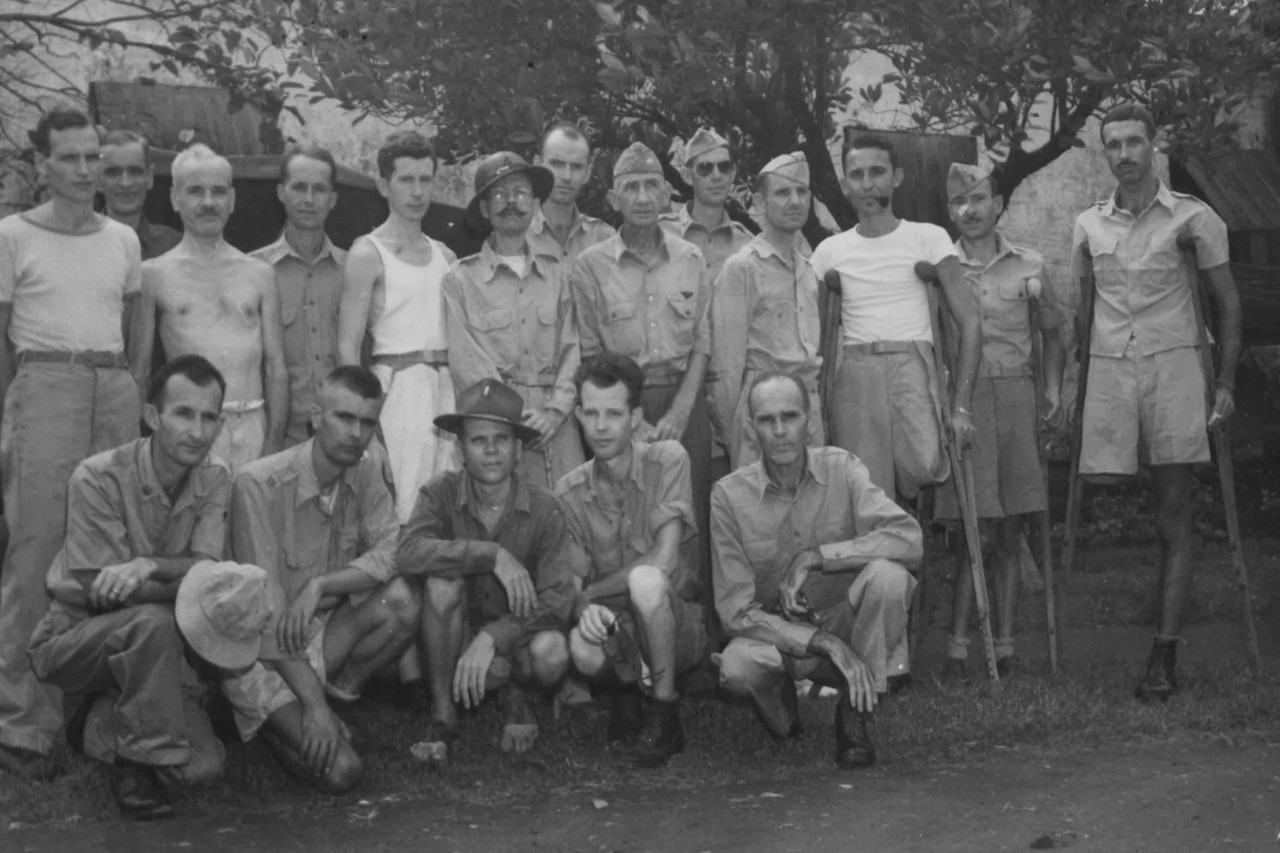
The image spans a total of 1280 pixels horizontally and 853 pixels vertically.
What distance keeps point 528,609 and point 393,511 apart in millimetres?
570

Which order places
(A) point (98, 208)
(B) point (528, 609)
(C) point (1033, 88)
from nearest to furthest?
(B) point (528, 609) < (A) point (98, 208) < (C) point (1033, 88)

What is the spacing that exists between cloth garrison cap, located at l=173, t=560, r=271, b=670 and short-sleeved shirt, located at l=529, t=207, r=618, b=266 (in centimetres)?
218

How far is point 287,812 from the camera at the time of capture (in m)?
5.75

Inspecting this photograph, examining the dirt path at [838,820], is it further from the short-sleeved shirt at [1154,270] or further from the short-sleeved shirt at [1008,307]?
the short-sleeved shirt at [1008,307]

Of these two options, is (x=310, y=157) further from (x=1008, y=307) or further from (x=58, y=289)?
(x=1008, y=307)

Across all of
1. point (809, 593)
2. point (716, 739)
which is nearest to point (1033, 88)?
point (809, 593)

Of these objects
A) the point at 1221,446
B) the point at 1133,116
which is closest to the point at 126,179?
the point at 1133,116

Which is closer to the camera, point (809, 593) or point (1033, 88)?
point (809, 593)

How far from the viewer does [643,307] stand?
728cm

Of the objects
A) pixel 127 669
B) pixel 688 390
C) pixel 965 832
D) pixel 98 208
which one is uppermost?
pixel 98 208

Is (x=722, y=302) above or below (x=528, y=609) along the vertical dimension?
above

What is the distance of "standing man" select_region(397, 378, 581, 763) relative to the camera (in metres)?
6.34

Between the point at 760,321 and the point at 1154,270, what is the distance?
4.95 feet

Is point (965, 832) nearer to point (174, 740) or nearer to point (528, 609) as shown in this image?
point (528, 609)
